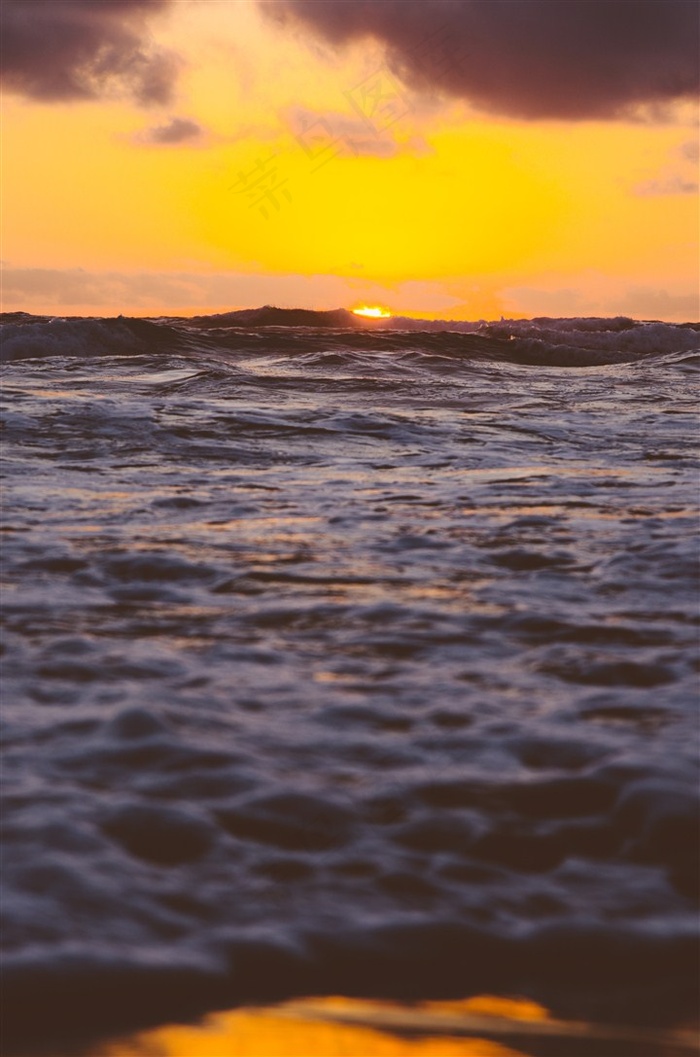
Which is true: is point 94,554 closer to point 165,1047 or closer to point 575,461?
point 165,1047

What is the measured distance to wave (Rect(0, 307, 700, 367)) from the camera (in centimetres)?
1794

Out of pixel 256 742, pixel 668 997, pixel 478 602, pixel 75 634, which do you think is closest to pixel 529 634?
pixel 478 602

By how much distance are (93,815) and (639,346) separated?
26032 mm

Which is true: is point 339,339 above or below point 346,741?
above

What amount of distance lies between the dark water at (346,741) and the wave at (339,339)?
11593 mm

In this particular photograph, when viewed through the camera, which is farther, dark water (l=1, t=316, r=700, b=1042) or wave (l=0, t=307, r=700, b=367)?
wave (l=0, t=307, r=700, b=367)

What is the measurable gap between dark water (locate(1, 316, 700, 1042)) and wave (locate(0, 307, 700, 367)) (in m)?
11.6

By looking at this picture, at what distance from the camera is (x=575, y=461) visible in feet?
25.1

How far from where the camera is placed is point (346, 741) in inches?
112

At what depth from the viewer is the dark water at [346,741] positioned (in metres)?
2.00

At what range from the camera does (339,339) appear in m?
21.3

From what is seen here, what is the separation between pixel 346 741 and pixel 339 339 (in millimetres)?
18953

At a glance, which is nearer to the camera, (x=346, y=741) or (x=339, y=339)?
(x=346, y=741)

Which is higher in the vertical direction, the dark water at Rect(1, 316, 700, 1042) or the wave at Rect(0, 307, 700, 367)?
the wave at Rect(0, 307, 700, 367)
